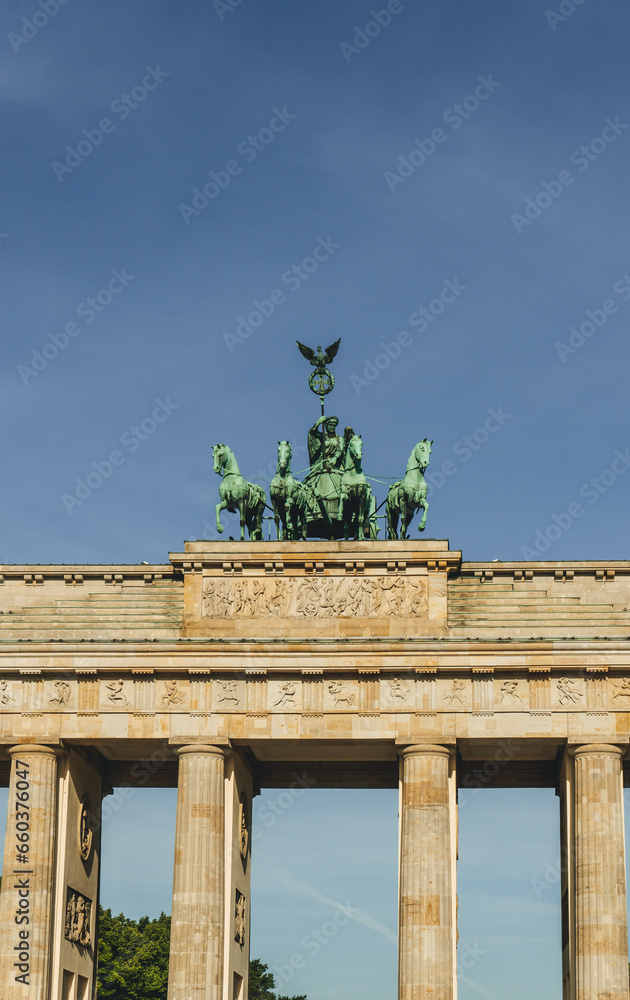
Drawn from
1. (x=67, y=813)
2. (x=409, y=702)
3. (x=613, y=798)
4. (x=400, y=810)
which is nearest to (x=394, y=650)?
(x=409, y=702)

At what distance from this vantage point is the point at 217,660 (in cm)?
4834

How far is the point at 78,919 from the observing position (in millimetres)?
49469

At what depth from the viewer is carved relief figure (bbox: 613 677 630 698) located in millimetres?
47781

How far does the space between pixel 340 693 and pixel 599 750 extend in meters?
7.79

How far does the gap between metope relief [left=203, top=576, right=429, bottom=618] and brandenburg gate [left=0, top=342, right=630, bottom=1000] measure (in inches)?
2.4

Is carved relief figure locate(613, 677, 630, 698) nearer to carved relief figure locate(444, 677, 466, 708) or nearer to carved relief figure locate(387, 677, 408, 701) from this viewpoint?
carved relief figure locate(444, 677, 466, 708)

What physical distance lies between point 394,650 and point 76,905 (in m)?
12.5

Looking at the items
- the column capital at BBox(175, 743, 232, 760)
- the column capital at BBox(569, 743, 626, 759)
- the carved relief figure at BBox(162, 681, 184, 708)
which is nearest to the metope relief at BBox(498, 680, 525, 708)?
the column capital at BBox(569, 743, 626, 759)

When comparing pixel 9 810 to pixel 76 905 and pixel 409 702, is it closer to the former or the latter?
pixel 76 905

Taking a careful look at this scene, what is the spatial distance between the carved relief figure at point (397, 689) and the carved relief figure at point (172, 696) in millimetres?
6282

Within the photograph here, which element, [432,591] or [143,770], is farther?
[143,770]

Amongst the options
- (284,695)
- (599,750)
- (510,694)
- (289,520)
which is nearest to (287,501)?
(289,520)

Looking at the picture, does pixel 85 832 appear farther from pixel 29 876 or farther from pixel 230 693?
pixel 230 693

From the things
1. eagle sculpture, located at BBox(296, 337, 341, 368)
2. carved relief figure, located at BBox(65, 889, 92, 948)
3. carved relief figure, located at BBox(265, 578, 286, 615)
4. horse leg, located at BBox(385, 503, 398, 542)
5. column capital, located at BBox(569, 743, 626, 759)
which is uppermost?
eagle sculpture, located at BBox(296, 337, 341, 368)
